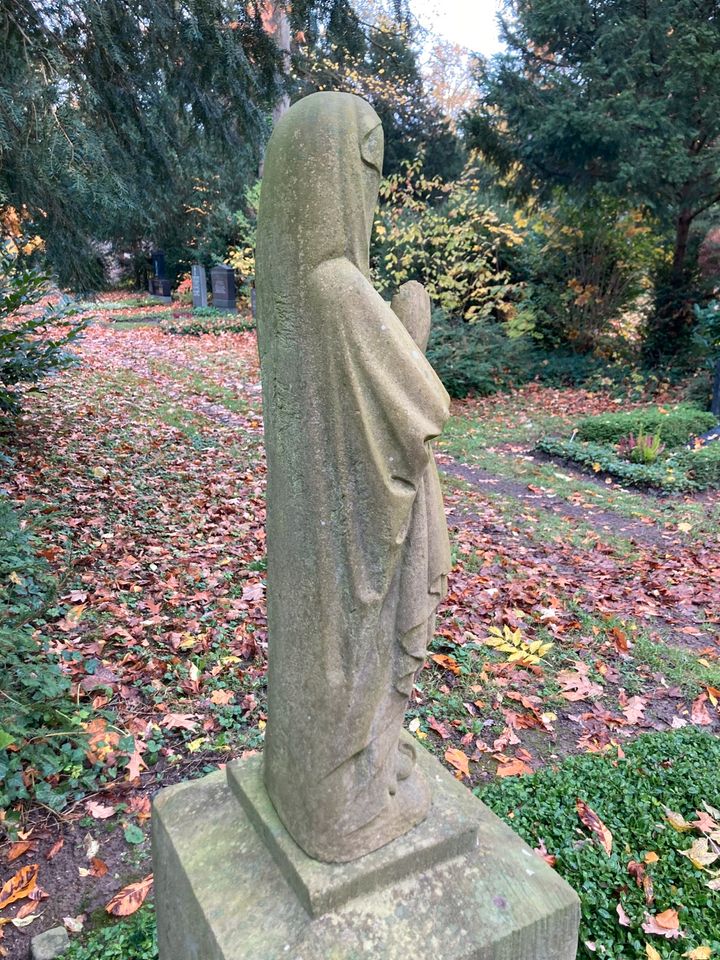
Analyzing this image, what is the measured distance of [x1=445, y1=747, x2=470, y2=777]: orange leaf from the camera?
381 centimetres

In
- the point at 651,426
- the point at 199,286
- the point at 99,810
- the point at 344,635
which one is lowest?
the point at 99,810

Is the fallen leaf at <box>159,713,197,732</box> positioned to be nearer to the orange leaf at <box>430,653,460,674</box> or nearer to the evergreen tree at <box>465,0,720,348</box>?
the orange leaf at <box>430,653,460,674</box>

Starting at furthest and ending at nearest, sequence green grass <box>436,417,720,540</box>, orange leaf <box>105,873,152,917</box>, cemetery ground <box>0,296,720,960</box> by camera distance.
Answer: green grass <box>436,417,720,540</box> → cemetery ground <box>0,296,720,960</box> → orange leaf <box>105,873,152,917</box>

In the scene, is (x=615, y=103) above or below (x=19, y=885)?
above

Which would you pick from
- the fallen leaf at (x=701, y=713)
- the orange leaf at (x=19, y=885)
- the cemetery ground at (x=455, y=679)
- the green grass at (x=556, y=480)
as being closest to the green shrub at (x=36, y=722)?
the cemetery ground at (x=455, y=679)

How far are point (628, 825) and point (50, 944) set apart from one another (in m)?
2.76

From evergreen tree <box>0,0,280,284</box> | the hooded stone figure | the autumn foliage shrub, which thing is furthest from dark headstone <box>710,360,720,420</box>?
the hooded stone figure

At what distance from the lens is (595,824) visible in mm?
3340

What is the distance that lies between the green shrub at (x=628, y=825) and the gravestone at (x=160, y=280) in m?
30.6

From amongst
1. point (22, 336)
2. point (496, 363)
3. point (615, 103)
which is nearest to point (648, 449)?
point (496, 363)

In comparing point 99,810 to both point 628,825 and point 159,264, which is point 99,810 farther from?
point 159,264

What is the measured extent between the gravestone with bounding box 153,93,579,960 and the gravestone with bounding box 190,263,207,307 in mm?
26771

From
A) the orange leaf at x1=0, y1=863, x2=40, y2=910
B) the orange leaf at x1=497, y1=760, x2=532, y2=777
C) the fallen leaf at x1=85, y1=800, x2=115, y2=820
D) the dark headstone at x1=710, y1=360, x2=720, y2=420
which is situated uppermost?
the dark headstone at x1=710, y1=360, x2=720, y2=420

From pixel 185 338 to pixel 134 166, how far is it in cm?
1530
